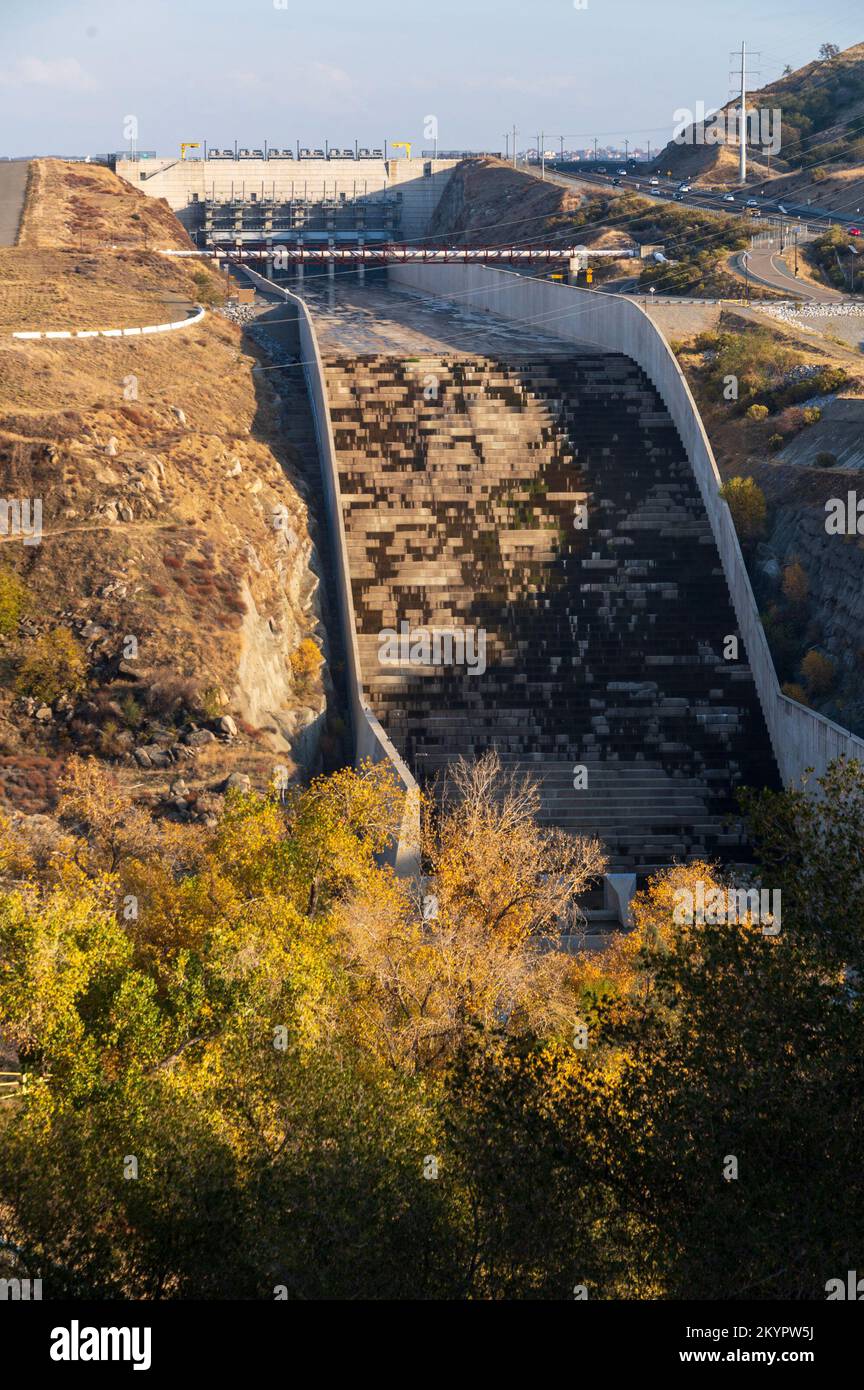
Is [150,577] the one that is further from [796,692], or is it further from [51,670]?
[796,692]

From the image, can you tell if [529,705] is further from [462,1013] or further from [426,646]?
[462,1013]

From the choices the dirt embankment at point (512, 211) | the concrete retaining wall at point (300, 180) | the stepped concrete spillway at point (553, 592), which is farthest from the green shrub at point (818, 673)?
the concrete retaining wall at point (300, 180)

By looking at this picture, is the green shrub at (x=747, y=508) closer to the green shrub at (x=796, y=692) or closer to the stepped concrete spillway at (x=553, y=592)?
the stepped concrete spillway at (x=553, y=592)

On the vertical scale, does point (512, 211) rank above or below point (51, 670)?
above

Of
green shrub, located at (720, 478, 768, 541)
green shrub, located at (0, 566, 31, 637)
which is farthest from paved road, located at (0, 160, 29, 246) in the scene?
green shrub, located at (720, 478, 768, 541)

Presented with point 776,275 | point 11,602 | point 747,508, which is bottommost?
point 11,602

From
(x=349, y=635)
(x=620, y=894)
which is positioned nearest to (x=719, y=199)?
(x=349, y=635)

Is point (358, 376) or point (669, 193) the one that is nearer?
point (358, 376)
